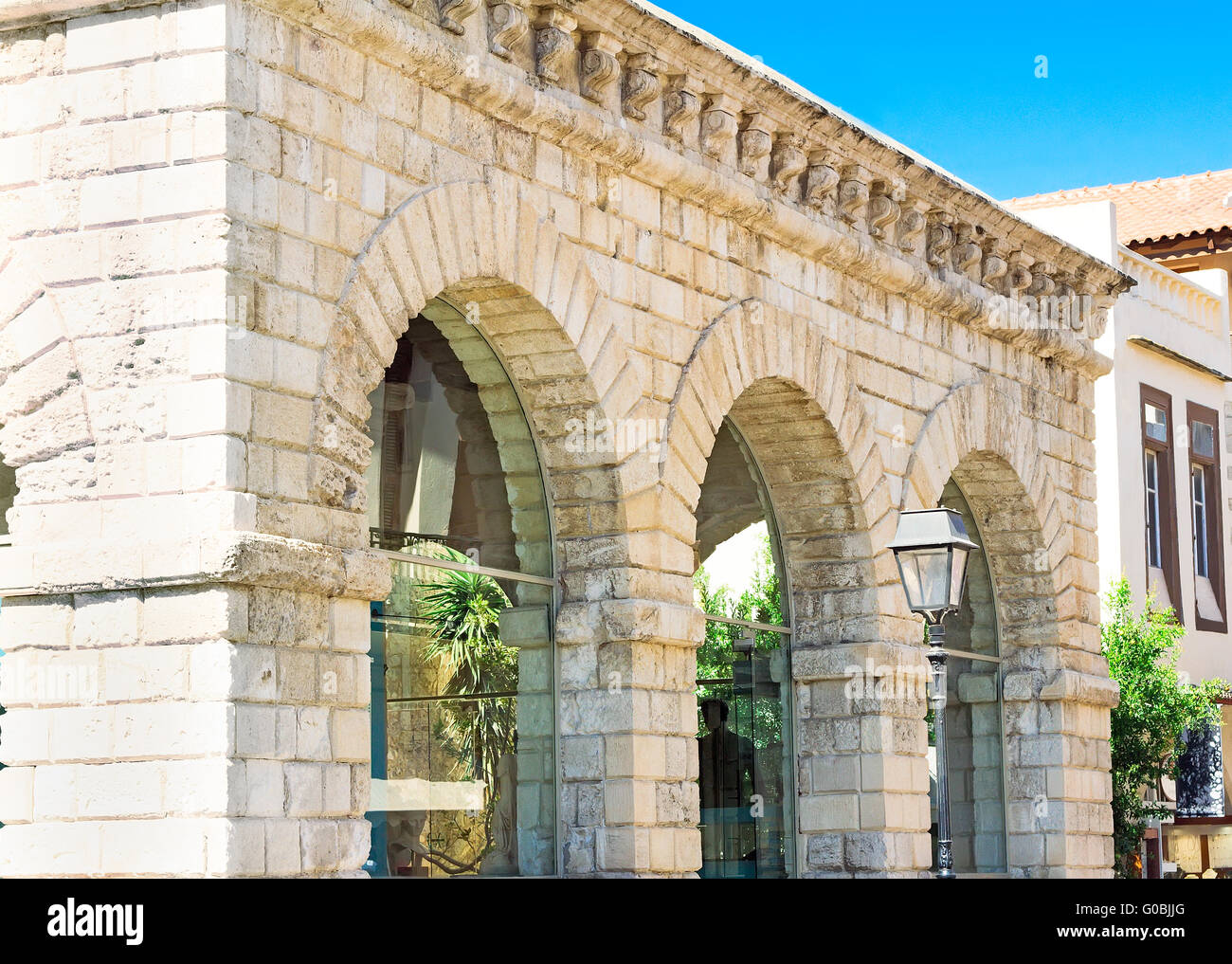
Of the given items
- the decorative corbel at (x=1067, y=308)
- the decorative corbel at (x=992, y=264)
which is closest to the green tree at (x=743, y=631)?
the decorative corbel at (x=992, y=264)

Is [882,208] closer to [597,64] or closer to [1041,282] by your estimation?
[1041,282]

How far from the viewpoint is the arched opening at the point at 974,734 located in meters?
15.4

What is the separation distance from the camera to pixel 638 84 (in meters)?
10.7

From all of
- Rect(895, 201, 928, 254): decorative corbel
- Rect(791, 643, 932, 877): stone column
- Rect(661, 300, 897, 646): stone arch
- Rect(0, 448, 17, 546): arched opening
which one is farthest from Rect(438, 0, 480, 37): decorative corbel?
Rect(791, 643, 932, 877): stone column

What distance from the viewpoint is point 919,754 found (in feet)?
43.0

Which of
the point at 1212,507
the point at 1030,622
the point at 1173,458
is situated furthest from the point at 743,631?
the point at 1212,507

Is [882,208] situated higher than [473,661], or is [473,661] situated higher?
[882,208]

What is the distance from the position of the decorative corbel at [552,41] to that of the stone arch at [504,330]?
0.73 meters

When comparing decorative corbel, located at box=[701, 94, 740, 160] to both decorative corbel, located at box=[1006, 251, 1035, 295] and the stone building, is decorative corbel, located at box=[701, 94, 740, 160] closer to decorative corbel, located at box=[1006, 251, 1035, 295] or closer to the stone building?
the stone building

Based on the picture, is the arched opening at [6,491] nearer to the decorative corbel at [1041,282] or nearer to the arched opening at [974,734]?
the arched opening at [974,734]

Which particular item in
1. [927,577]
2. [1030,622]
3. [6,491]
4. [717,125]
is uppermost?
[717,125]

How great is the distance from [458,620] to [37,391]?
113 inches

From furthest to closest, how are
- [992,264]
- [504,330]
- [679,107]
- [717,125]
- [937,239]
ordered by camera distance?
[992,264]
[937,239]
[717,125]
[679,107]
[504,330]
